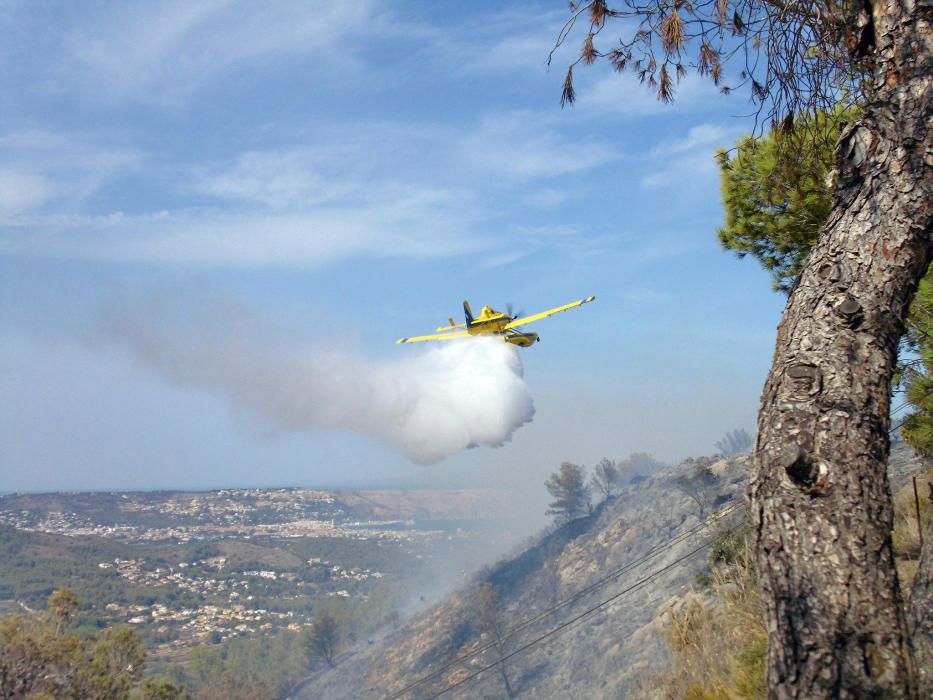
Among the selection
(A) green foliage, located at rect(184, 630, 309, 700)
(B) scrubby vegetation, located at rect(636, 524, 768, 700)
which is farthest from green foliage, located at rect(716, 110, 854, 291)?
(A) green foliage, located at rect(184, 630, 309, 700)

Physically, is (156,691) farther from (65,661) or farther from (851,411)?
(851,411)

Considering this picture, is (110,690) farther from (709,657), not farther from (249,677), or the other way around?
(249,677)

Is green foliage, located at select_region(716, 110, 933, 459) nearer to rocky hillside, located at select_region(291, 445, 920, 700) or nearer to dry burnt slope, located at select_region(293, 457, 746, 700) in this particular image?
rocky hillside, located at select_region(291, 445, 920, 700)

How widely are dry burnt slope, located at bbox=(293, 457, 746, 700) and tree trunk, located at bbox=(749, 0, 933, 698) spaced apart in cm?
4041

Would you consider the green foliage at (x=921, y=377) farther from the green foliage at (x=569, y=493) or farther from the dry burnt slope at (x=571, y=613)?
the green foliage at (x=569, y=493)

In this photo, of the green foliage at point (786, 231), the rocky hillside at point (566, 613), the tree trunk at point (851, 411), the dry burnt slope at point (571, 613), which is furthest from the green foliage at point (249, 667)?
the tree trunk at point (851, 411)

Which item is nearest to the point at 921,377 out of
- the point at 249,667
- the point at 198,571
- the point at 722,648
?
the point at 722,648

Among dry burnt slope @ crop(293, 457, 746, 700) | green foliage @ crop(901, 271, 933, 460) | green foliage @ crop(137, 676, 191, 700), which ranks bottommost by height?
dry burnt slope @ crop(293, 457, 746, 700)

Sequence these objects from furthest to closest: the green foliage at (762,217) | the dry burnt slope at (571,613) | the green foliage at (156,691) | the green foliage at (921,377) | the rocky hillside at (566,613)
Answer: the dry burnt slope at (571,613), the rocky hillside at (566,613), the green foliage at (156,691), the green foliage at (762,217), the green foliage at (921,377)

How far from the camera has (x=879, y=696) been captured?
2865 mm

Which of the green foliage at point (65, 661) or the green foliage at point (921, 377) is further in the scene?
the green foliage at point (65, 661)

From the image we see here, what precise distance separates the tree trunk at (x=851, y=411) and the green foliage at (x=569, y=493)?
111m

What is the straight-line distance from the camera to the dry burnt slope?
57.0m

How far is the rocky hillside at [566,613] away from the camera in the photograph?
56.6 meters
